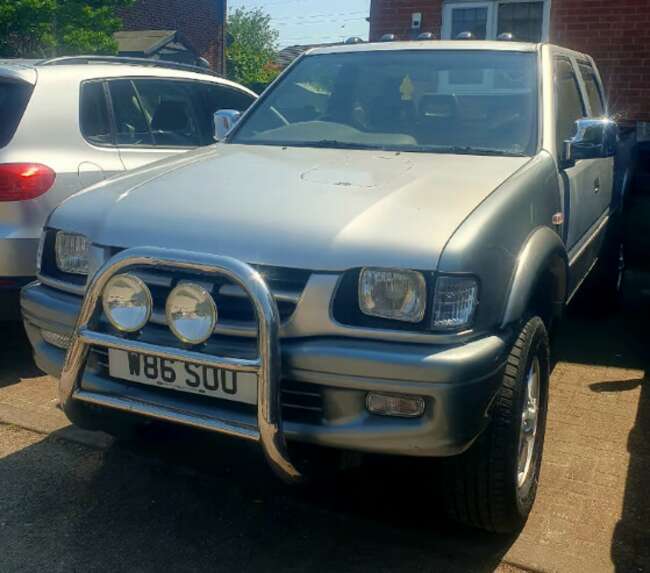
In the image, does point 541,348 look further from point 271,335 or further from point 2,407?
point 2,407

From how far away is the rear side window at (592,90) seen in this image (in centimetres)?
531

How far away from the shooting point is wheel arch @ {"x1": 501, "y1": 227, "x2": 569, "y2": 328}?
115 inches

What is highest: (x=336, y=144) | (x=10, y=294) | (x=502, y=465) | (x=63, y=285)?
(x=336, y=144)

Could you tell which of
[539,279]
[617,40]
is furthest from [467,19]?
[539,279]

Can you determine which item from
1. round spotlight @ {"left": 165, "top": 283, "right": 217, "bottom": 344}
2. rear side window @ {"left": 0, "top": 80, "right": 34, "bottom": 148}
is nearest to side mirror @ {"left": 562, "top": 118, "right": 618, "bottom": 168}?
round spotlight @ {"left": 165, "top": 283, "right": 217, "bottom": 344}

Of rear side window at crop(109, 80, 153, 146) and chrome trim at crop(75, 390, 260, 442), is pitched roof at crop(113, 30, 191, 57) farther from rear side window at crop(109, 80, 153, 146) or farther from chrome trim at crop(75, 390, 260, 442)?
chrome trim at crop(75, 390, 260, 442)

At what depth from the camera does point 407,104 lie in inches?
165

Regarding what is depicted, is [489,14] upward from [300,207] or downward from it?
upward

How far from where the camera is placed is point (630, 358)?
212 inches

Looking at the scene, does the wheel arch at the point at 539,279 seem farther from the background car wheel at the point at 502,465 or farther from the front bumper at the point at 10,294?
the front bumper at the point at 10,294

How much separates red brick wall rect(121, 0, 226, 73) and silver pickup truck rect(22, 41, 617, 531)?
90.6 ft

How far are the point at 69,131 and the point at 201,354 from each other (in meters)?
2.71

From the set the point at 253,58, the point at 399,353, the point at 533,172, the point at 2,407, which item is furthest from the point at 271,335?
the point at 253,58

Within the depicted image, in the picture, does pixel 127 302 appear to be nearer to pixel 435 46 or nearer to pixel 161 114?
pixel 435 46
